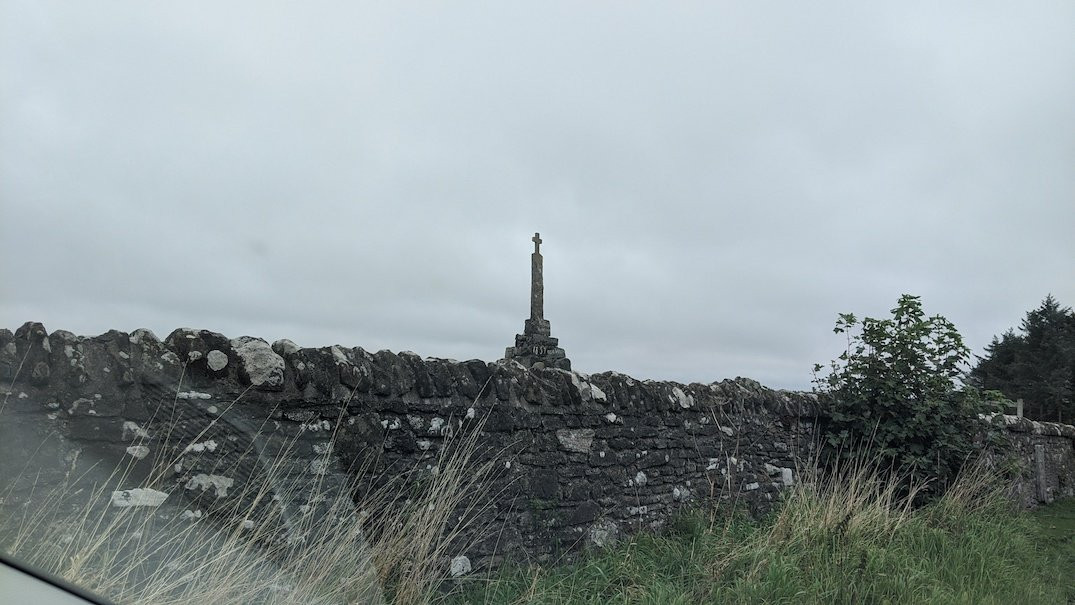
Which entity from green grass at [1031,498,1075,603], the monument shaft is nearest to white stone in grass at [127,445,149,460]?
green grass at [1031,498,1075,603]

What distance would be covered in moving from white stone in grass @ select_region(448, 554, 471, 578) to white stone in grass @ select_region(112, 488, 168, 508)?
1.87 m

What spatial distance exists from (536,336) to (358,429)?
11.8m

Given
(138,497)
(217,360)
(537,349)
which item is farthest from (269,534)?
(537,349)

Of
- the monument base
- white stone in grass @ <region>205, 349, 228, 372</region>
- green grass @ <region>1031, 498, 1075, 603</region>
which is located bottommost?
green grass @ <region>1031, 498, 1075, 603</region>

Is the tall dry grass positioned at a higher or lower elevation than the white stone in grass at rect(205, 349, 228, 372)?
lower

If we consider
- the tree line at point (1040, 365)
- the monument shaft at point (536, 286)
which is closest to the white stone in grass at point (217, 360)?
the monument shaft at point (536, 286)

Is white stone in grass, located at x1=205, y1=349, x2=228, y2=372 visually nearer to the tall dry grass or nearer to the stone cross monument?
the tall dry grass

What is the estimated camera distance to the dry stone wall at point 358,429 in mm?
3244

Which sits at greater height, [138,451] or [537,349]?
[537,349]

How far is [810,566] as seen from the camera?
5266 millimetres

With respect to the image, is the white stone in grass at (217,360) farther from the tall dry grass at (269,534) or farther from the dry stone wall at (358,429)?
the tall dry grass at (269,534)

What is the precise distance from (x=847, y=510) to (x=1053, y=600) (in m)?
1.67

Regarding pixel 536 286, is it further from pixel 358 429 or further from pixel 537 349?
pixel 358 429

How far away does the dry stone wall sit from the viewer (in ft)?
10.6
